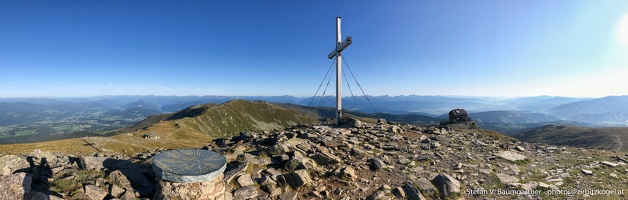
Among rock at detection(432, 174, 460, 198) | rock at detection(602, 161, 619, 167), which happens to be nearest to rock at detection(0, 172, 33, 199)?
rock at detection(432, 174, 460, 198)

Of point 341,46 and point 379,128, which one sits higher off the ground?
point 341,46

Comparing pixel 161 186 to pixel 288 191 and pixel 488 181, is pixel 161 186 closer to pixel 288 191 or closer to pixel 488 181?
pixel 288 191

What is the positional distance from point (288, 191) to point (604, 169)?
65.8 feet

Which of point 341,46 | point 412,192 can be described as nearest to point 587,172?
point 412,192

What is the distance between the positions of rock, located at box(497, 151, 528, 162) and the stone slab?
19.0 m

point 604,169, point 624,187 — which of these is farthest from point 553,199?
point 604,169

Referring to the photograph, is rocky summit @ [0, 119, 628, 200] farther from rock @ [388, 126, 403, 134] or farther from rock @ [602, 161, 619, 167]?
rock @ [388, 126, 403, 134]

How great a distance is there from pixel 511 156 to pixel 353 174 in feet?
43.8

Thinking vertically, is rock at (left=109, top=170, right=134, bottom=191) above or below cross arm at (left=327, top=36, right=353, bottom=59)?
below

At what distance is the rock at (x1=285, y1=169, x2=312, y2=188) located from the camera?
1212 cm

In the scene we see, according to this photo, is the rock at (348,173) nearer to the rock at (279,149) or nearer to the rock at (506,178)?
the rock at (279,149)

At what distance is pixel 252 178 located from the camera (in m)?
12.2

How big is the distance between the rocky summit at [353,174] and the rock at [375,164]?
6cm

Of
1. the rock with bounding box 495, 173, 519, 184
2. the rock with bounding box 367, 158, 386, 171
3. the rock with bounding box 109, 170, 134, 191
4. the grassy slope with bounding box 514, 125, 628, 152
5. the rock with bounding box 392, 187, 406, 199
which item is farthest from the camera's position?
the grassy slope with bounding box 514, 125, 628, 152
